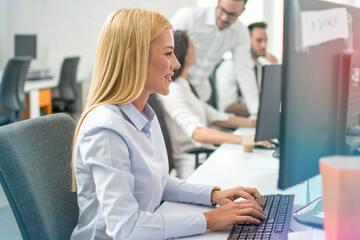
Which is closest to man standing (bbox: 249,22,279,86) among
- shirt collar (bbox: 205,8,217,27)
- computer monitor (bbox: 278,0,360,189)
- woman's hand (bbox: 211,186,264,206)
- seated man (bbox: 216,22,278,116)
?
seated man (bbox: 216,22,278,116)

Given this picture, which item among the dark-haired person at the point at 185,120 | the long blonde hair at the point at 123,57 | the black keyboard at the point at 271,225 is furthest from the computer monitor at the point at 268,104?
the long blonde hair at the point at 123,57

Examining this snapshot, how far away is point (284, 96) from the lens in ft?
2.54

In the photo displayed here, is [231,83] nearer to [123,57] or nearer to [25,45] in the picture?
[123,57]

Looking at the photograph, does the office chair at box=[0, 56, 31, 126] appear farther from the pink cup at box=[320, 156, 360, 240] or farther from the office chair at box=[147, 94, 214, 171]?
the pink cup at box=[320, 156, 360, 240]

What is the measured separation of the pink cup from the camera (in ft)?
1.90

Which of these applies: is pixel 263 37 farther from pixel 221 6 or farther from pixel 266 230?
pixel 266 230

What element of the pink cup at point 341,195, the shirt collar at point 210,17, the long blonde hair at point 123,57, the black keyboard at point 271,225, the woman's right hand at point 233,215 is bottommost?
the black keyboard at point 271,225

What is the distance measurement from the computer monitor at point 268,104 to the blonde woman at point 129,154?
54cm

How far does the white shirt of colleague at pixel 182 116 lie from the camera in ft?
6.94

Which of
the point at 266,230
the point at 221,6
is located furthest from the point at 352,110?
the point at 221,6

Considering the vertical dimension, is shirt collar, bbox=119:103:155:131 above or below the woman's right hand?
above

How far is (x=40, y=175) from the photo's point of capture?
1032 millimetres

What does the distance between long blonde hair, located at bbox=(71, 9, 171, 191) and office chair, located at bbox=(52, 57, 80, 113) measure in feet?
13.9

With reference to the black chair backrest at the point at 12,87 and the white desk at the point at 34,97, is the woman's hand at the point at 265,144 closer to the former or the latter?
the black chair backrest at the point at 12,87
